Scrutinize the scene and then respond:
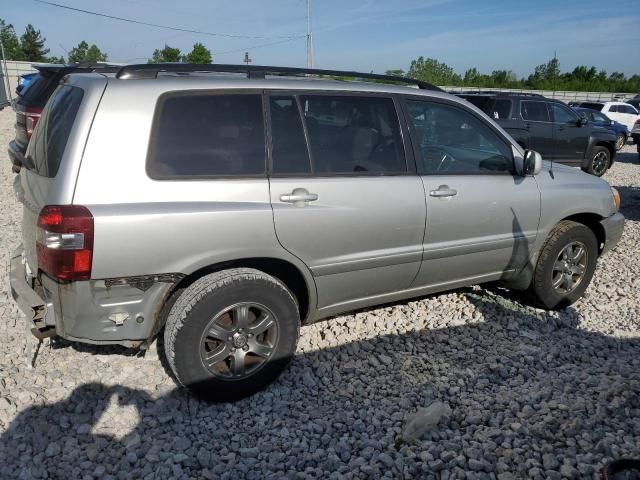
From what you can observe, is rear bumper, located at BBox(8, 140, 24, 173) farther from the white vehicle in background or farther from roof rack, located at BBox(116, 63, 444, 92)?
the white vehicle in background

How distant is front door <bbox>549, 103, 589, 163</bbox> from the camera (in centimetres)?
1223

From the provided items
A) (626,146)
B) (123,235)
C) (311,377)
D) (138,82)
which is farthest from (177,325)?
(626,146)

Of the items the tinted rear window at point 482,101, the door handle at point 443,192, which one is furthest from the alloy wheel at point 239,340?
the tinted rear window at point 482,101

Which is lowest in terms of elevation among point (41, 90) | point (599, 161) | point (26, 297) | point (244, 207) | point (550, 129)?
point (599, 161)

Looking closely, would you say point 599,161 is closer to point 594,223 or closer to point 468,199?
point 594,223

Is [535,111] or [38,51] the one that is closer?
[535,111]

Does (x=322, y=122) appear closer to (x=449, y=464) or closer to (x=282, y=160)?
(x=282, y=160)

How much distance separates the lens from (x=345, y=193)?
10.9 feet

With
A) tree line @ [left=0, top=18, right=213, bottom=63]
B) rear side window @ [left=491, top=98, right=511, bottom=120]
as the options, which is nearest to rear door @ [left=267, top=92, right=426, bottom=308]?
rear side window @ [left=491, top=98, right=511, bottom=120]

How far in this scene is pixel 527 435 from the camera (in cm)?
281

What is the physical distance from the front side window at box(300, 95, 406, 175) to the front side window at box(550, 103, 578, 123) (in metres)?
10.0

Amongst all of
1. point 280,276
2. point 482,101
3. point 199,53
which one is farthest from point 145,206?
point 199,53

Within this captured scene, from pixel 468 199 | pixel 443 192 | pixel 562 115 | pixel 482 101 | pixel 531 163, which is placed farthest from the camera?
pixel 562 115

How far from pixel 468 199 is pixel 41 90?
6.74 metres
